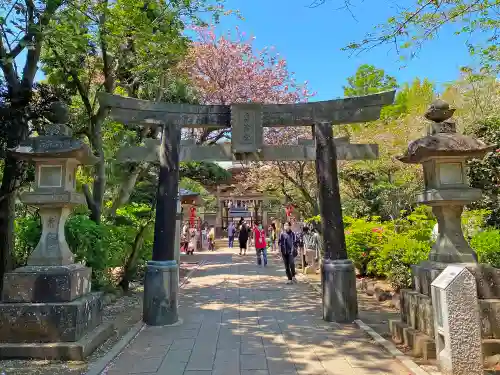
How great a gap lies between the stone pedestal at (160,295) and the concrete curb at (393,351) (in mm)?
3481

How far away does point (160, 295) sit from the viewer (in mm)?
7078

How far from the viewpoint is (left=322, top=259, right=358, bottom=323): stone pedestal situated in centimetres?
707

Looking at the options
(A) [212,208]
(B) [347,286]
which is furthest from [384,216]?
(A) [212,208]

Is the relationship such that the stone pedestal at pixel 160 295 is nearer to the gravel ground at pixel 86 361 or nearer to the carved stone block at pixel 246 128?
the gravel ground at pixel 86 361

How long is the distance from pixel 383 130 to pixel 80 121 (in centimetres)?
1325

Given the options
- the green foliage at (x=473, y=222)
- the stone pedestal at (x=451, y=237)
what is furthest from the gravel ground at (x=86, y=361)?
the green foliage at (x=473, y=222)

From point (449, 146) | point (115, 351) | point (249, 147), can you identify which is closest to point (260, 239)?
point (249, 147)

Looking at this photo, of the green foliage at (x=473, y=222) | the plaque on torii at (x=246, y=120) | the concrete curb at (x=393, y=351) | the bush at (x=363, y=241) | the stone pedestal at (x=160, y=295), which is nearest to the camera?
the concrete curb at (x=393, y=351)

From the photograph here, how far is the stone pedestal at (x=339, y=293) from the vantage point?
707cm

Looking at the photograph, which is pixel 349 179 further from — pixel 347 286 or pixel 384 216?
pixel 347 286

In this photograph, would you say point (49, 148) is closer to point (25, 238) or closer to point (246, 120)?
point (25, 238)

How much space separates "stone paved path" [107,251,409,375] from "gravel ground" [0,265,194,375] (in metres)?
0.39

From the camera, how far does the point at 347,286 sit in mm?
7137

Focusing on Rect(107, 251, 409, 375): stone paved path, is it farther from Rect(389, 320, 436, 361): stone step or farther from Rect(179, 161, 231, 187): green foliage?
Rect(179, 161, 231, 187): green foliage
